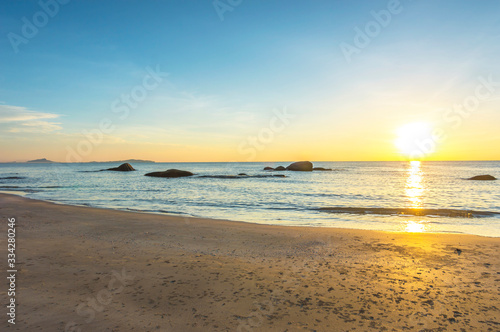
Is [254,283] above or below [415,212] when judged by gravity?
above

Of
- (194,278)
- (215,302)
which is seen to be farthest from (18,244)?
(215,302)

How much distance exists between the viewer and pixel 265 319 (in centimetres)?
511

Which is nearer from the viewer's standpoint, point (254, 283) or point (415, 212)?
point (254, 283)

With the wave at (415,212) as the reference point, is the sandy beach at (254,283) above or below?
above

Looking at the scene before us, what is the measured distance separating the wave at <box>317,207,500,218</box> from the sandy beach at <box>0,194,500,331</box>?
8.58 metres

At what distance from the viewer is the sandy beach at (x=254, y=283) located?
505 cm

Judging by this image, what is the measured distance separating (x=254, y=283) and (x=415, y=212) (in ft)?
57.4

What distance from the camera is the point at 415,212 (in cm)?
1986

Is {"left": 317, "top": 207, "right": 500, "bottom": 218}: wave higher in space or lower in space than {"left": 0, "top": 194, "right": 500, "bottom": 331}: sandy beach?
lower

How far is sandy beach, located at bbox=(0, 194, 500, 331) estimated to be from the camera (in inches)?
199

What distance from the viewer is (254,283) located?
260 inches

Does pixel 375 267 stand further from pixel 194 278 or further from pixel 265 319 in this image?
pixel 194 278

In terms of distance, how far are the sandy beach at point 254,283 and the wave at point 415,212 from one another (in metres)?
8.58

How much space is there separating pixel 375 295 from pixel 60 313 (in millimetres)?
6164
